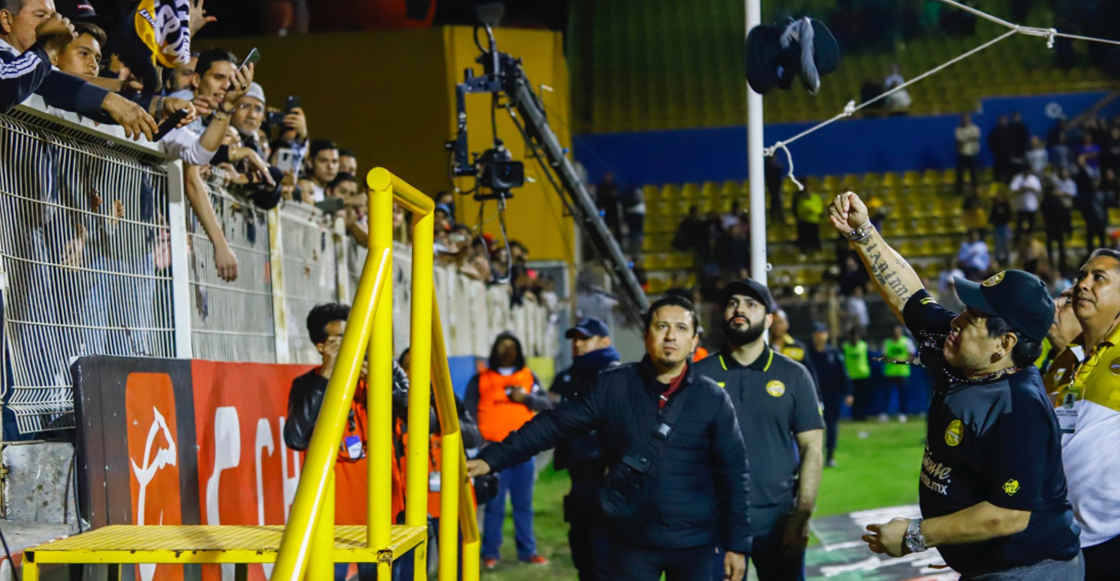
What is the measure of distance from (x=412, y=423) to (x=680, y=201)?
982 inches

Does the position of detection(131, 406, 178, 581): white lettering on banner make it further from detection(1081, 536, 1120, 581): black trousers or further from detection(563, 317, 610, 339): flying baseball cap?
detection(1081, 536, 1120, 581): black trousers

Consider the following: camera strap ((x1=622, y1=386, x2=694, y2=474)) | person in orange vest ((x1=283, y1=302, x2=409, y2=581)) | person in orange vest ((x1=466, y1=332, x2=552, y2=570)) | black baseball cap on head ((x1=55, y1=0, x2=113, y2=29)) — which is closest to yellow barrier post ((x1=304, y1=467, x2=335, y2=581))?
camera strap ((x1=622, y1=386, x2=694, y2=474))

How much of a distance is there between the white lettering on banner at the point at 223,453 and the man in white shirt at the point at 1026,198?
71.5ft

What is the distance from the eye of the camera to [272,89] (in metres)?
19.1

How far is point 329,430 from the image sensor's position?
2.21 m

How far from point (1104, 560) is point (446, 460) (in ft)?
7.94

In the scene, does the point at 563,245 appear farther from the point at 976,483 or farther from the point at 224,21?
the point at 976,483

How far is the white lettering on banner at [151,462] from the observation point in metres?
4.07

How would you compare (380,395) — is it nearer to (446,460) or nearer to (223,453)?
(446,460)

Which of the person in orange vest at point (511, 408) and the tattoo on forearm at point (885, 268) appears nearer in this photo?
the tattoo on forearm at point (885, 268)

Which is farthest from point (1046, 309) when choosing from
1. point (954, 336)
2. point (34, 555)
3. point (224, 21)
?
point (224, 21)

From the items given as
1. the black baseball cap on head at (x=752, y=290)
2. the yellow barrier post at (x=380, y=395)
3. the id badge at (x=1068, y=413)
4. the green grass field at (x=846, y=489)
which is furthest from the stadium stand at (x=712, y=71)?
the yellow barrier post at (x=380, y=395)

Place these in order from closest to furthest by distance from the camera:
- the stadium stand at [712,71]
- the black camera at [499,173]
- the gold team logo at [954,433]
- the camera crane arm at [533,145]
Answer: the gold team logo at [954,433], the black camera at [499,173], the camera crane arm at [533,145], the stadium stand at [712,71]

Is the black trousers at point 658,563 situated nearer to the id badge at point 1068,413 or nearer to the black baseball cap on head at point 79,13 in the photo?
the id badge at point 1068,413
